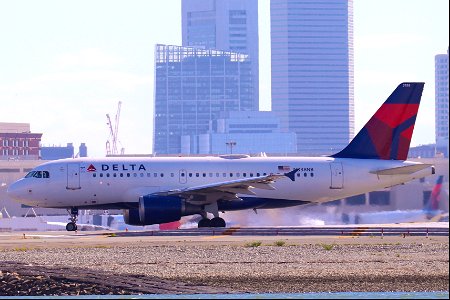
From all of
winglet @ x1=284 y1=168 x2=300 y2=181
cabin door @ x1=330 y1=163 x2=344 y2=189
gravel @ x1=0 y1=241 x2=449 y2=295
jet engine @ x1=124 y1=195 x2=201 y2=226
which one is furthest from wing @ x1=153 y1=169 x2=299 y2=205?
gravel @ x1=0 y1=241 x2=449 y2=295

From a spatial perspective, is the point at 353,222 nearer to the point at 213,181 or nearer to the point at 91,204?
the point at 213,181

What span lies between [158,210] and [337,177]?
384 inches

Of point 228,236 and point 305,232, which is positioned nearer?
point 228,236

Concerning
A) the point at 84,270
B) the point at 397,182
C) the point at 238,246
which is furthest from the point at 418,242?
the point at 84,270

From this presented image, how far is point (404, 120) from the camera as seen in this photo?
222ft

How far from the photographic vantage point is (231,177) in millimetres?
66125

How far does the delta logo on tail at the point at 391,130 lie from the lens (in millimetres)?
67312

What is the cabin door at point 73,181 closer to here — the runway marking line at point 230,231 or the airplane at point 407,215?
the runway marking line at point 230,231

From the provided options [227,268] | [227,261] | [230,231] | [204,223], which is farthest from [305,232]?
[227,268]

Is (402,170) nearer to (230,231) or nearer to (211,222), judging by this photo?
(211,222)

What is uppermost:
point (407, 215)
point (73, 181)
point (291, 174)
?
point (291, 174)

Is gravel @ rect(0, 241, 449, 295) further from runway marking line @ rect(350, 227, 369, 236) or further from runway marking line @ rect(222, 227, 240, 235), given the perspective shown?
runway marking line @ rect(222, 227, 240, 235)

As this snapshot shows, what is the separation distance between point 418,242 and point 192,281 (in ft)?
55.7

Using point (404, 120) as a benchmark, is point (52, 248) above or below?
below
